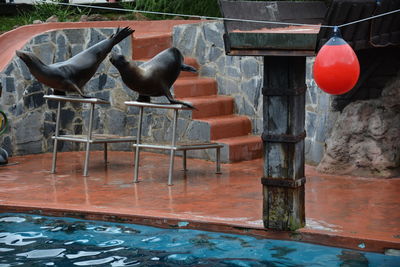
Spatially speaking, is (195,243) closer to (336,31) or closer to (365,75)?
(336,31)

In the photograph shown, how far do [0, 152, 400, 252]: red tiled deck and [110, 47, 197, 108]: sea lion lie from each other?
1077 millimetres

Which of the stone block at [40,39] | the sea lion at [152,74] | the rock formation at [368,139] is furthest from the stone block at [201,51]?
the rock formation at [368,139]

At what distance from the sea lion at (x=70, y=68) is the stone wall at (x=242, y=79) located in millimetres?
2063

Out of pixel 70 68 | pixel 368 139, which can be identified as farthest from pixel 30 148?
pixel 368 139

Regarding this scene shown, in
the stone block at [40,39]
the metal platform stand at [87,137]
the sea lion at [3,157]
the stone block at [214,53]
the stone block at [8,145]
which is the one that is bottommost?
the sea lion at [3,157]

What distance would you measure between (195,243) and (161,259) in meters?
0.46

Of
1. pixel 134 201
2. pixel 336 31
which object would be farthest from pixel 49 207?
pixel 336 31

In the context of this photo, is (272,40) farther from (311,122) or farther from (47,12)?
(47,12)

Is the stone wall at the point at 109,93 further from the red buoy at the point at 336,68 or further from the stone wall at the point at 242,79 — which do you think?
the red buoy at the point at 336,68

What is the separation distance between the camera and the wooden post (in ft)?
22.3

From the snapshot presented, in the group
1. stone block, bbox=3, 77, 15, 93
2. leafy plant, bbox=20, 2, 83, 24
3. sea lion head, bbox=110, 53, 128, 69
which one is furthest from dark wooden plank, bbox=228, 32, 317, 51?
leafy plant, bbox=20, 2, 83, 24

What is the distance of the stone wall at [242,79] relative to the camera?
33.7 feet

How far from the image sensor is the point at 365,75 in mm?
9820

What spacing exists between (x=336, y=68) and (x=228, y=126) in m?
5.45
